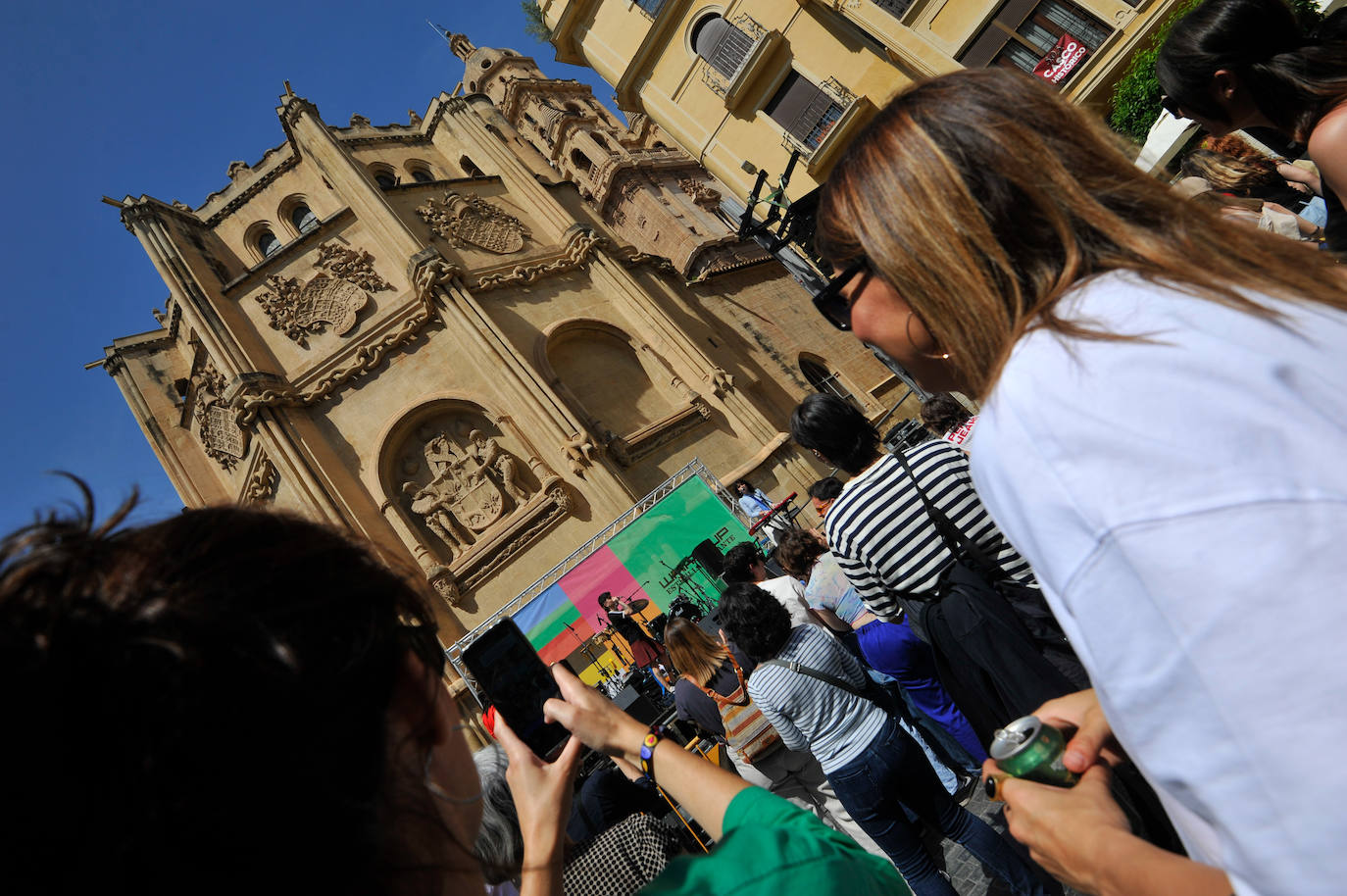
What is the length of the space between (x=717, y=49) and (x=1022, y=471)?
1982 centimetres

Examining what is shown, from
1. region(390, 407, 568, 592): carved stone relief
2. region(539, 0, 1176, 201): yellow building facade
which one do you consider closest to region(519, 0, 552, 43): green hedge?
region(539, 0, 1176, 201): yellow building facade

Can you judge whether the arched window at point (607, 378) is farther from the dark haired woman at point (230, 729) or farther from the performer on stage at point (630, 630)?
the dark haired woman at point (230, 729)

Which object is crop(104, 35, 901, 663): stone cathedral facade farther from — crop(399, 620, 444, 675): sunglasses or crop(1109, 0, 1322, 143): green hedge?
crop(399, 620, 444, 675): sunglasses

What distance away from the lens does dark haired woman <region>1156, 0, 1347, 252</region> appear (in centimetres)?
239

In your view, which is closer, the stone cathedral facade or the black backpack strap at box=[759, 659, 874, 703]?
the black backpack strap at box=[759, 659, 874, 703]

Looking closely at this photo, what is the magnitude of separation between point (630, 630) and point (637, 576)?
108 cm

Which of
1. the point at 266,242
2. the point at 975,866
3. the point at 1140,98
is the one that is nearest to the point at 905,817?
the point at 975,866

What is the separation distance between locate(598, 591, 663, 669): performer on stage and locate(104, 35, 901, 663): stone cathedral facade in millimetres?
2803

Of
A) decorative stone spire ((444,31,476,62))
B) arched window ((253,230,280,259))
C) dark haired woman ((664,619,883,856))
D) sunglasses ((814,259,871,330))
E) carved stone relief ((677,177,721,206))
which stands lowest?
dark haired woman ((664,619,883,856))

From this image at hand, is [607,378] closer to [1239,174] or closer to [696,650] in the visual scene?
[696,650]

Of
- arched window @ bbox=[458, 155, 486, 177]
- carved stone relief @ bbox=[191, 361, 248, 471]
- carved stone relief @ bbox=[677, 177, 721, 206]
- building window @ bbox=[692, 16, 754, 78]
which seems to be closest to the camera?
carved stone relief @ bbox=[191, 361, 248, 471]

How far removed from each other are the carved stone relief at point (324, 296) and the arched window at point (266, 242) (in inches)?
105

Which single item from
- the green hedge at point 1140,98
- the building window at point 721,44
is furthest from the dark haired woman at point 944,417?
the building window at point 721,44

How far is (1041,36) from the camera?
1347 cm
